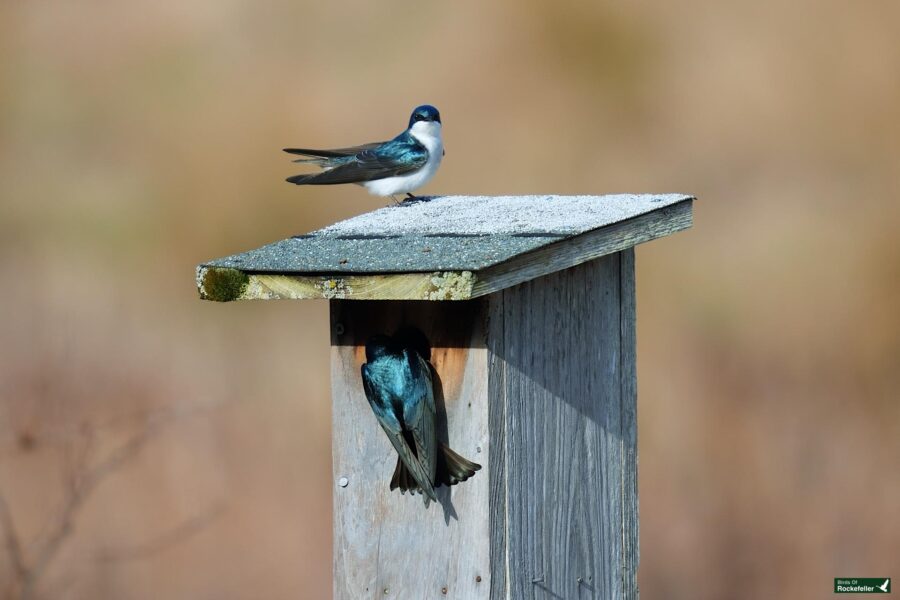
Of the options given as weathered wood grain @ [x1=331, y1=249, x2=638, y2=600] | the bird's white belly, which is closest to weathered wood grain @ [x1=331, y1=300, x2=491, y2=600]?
weathered wood grain @ [x1=331, y1=249, x2=638, y2=600]

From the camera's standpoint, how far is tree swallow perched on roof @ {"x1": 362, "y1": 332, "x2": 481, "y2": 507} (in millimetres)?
2543

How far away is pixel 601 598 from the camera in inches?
115

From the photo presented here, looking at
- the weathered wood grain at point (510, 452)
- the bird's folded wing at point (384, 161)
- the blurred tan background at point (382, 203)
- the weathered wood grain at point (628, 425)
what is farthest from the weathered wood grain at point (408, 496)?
the blurred tan background at point (382, 203)

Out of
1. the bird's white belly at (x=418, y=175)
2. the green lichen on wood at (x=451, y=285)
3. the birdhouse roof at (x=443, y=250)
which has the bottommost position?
the green lichen on wood at (x=451, y=285)

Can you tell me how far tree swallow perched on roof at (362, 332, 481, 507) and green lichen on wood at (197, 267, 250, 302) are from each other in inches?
10.2

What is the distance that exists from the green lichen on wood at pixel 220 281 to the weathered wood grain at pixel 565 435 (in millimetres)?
439

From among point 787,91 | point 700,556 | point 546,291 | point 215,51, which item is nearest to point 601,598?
point 546,291

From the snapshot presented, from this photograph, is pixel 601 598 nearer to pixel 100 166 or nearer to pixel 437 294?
pixel 437 294

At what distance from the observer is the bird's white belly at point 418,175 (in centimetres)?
395

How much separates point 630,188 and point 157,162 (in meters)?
1.84

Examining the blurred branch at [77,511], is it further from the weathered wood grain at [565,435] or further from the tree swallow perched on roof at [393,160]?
the weathered wood grain at [565,435]

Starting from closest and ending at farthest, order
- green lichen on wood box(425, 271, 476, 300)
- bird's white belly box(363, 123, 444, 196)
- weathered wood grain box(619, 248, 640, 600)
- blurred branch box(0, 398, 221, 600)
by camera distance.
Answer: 1. green lichen on wood box(425, 271, 476, 300)
2. weathered wood grain box(619, 248, 640, 600)
3. bird's white belly box(363, 123, 444, 196)
4. blurred branch box(0, 398, 221, 600)

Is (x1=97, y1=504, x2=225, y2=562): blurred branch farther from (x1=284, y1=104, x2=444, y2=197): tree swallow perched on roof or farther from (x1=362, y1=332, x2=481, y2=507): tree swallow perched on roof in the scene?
(x1=362, y1=332, x2=481, y2=507): tree swallow perched on roof

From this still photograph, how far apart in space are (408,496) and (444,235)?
19.5 inches
